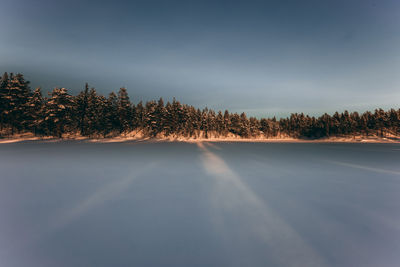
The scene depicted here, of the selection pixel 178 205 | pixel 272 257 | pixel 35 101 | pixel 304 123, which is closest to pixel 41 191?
pixel 178 205

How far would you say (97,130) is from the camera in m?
56.8

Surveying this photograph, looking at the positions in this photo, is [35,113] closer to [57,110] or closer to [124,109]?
[57,110]

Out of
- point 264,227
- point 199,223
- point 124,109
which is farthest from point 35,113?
point 264,227

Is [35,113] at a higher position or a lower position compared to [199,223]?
higher

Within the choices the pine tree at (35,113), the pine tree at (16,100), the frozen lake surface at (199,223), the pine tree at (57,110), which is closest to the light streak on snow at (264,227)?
the frozen lake surface at (199,223)

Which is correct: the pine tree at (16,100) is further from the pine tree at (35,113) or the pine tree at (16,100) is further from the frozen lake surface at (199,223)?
the frozen lake surface at (199,223)

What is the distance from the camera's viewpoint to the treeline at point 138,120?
43.5 m

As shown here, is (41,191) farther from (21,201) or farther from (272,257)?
(272,257)

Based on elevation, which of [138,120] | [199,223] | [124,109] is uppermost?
[124,109]

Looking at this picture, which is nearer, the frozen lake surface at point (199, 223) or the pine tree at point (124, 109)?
the frozen lake surface at point (199, 223)

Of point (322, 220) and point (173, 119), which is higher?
point (173, 119)

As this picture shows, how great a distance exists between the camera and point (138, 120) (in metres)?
68.8

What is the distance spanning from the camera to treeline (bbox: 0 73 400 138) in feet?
143

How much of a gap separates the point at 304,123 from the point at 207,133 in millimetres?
60189
